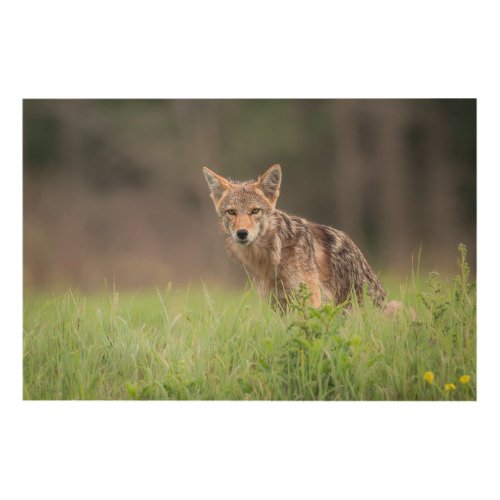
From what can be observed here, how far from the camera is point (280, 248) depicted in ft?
21.6

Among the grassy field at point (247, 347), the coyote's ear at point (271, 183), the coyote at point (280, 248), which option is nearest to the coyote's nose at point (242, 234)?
the coyote at point (280, 248)

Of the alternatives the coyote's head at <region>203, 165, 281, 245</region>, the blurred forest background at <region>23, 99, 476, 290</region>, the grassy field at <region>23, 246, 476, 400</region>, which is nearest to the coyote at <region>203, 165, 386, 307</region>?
the coyote's head at <region>203, 165, 281, 245</region>

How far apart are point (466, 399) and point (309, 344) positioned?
1.44 metres

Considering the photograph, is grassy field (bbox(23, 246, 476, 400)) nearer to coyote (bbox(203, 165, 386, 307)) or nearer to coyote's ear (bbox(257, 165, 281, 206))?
coyote (bbox(203, 165, 386, 307))

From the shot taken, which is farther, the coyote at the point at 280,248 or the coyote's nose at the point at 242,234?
the coyote at the point at 280,248

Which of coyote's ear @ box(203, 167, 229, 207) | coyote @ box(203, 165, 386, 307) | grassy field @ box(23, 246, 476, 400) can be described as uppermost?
coyote's ear @ box(203, 167, 229, 207)

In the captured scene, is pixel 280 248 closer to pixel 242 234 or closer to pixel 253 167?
pixel 242 234

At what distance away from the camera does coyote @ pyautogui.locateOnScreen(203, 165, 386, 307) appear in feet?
20.9

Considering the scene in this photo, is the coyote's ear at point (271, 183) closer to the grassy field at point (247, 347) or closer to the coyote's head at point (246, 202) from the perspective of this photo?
the coyote's head at point (246, 202)

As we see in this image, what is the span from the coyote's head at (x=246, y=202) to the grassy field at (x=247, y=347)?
0.62 metres

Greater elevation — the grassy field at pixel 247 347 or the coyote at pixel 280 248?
the coyote at pixel 280 248

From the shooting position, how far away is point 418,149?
6.36m

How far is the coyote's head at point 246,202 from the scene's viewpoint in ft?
20.7

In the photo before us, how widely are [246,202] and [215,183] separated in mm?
350
